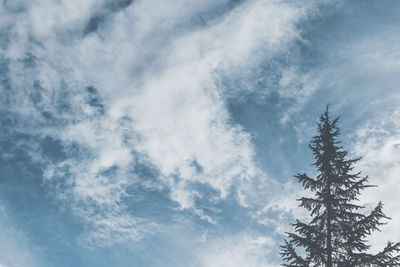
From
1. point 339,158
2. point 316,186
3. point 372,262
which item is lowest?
point 372,262

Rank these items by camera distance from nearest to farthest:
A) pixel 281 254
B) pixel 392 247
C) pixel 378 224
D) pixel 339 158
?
1. pixel 392 247
2. pixel 378 224
3. pixel 281 254
4. pixel 339 158

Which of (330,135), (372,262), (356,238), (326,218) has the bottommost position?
(372,262)

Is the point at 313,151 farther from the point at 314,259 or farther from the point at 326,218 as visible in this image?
the point at 314,259

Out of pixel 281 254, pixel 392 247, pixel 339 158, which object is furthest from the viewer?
pixel 339 158

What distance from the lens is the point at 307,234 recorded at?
13516mm

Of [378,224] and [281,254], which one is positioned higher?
[378,224]

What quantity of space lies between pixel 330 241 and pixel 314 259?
1.25 metres

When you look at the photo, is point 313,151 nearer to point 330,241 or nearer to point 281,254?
point 330,241

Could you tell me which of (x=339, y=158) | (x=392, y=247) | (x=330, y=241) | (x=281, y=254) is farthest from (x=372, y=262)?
(x=339, y=158)

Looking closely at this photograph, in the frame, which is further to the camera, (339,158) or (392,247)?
(339,158)

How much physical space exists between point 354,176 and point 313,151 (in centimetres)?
243

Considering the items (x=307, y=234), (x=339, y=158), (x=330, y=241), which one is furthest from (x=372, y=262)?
(x=339, y=158)

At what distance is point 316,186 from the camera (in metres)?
14.6

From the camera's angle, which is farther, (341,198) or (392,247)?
(341,198)
